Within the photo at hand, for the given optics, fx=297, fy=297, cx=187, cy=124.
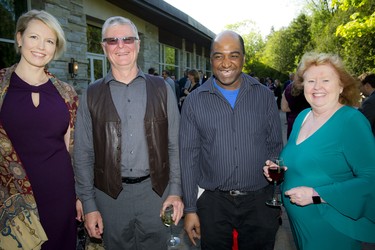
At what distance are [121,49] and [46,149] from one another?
99 cm

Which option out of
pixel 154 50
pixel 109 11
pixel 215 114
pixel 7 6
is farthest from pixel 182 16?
pixel 215 114

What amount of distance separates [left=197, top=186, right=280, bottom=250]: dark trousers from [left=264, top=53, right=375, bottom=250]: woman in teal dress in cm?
23

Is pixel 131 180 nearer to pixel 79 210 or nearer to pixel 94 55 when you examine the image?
pixel 79 210

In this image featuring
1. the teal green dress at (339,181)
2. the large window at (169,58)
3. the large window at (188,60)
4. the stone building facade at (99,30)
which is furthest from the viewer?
the large window at (188,60)

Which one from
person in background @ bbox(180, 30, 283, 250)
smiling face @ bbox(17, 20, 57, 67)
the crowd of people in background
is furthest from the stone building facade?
person in background @ bbox(180, 30, 283, 250)

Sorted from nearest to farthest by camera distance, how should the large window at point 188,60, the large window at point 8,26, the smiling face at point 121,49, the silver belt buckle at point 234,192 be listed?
1. the smiling face at point 121,49
2. the silver belt buckle at point 234,192
3. the large window at point 8,26
4. the large window at point 188,60

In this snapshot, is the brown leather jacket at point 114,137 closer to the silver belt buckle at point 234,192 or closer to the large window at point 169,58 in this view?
the silver belt buckle at point 234,192

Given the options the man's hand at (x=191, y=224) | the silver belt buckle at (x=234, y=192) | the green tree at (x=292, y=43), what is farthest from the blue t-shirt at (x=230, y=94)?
the green tree at (x=292, y=43)

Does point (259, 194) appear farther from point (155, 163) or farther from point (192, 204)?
point (155, 163)

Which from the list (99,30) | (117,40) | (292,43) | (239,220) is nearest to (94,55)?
(99,30)

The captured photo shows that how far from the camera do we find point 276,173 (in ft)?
7.60

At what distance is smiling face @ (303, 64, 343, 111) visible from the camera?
2213 millimetres

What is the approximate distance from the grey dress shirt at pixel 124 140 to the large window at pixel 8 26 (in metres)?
4.61

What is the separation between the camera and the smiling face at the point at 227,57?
8.12 ft
